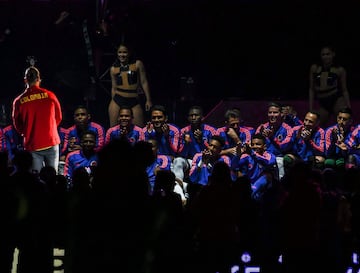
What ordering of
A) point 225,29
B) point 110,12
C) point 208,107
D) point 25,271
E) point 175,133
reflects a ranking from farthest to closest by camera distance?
point 225,29, point 110,12, point 208,107, point 175,133, point 25,271

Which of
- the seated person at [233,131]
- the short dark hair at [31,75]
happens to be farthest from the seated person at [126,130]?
the short dark hair at [31,75]

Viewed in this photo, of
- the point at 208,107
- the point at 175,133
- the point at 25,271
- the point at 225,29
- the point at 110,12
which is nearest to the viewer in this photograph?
the point at 25,271

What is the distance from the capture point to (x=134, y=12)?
47.4ft

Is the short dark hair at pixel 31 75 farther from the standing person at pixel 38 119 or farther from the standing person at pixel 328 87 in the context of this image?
the standing person at pixel 328 87

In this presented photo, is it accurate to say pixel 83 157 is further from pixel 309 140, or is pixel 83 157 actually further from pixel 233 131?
pixel 309 140

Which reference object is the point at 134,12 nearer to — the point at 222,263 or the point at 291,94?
the point at 291,94

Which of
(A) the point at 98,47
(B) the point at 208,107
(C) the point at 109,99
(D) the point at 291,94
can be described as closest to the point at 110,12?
(A) the point at 98,47

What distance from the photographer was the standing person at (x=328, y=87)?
12.2 m

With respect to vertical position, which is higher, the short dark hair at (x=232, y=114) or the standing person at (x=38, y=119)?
the short dark hair at (x=232, y=114)

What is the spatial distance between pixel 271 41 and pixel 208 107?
243 centimetres

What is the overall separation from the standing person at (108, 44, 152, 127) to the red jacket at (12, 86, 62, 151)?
284cm

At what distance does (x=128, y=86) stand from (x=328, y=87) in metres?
3.12

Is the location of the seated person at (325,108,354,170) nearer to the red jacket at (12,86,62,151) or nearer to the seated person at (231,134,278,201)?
the seated person at (231,134,278,201)

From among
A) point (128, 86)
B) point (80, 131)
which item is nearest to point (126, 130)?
point (80, 131)
